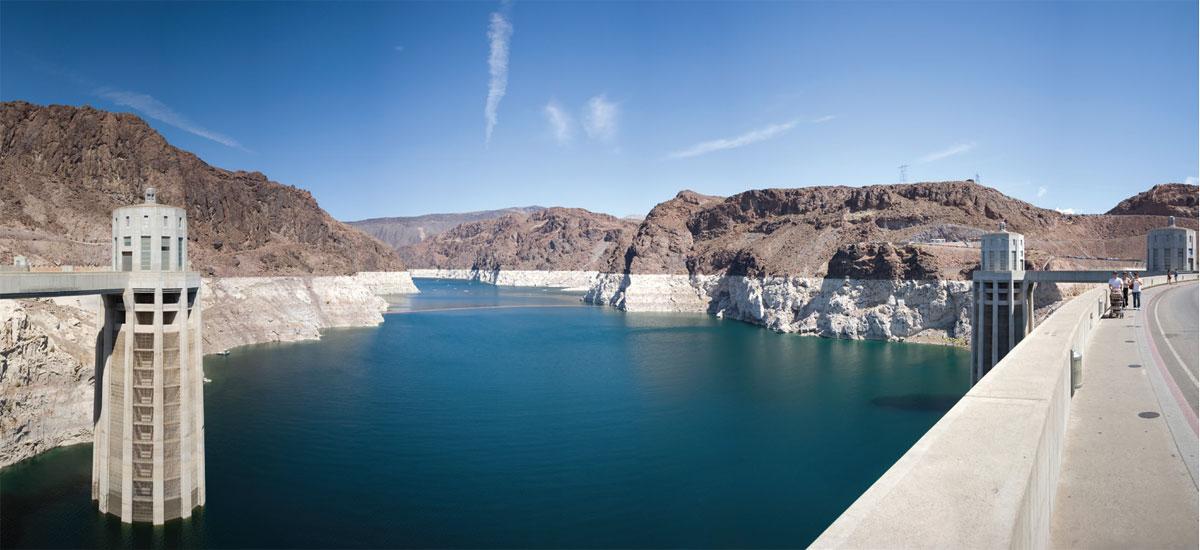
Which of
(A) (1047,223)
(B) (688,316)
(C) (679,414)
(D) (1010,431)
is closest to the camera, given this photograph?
(D) (1010,431)

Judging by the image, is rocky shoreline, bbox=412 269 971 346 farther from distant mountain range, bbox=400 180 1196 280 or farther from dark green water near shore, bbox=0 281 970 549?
dark green water near shore, bbox=0 281 970 549

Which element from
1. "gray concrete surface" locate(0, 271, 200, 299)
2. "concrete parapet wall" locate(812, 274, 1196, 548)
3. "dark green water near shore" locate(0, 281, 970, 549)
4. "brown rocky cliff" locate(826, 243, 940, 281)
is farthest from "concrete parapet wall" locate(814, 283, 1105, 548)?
"brown rocky cliff" locate(826, 243, 940, 281)


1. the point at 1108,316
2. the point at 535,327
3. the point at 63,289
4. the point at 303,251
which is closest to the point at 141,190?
the point at 303,251

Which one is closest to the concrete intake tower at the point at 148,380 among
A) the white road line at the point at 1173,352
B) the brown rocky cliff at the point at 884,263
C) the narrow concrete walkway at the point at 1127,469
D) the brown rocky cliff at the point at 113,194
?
the narrow concrete walkway at the point at 1127,469

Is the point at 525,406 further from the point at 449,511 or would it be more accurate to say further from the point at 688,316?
the point at 688,316

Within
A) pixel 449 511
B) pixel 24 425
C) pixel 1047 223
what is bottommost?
pixel 449 511

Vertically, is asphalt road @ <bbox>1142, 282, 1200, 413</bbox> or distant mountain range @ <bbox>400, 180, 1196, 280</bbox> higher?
distant mountain range @ <bbox>400, 180, 1196, 280</bbox>

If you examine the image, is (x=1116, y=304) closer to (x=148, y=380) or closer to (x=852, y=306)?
(x=148, y=380)
